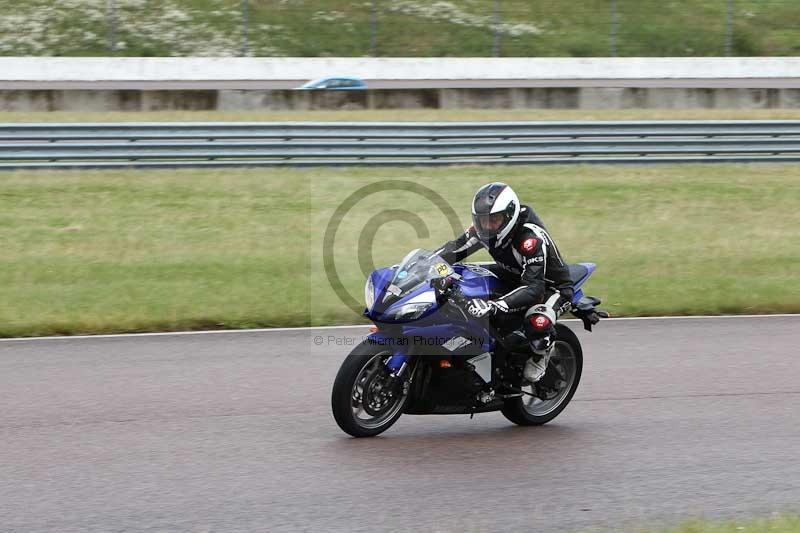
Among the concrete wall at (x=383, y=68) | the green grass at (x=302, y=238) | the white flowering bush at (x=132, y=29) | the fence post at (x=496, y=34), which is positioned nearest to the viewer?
the green grass at (x=302, y=238)

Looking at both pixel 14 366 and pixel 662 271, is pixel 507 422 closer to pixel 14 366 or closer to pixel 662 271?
pixel 14 366

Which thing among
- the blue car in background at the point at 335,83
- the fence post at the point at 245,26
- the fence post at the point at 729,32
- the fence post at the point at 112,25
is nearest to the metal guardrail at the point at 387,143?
the blue car in background at the point at 335,83

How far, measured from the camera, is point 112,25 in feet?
93.3

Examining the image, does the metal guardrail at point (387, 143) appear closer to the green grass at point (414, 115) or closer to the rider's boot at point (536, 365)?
the green grass at point (414, 115)

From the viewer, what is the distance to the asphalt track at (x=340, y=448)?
19.3 ft

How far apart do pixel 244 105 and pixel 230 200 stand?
8.53m

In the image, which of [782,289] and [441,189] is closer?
[782,289]

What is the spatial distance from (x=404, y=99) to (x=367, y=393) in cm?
1838

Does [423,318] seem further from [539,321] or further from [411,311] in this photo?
[539,321]

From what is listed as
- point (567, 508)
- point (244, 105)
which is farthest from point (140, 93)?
point (567, 508)

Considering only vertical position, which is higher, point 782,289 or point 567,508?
point 567,508

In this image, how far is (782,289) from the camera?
40.9 feet

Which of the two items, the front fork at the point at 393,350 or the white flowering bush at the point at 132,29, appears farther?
the white flowering bush at the point at 132,29

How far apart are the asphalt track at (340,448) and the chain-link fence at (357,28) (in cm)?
2041
